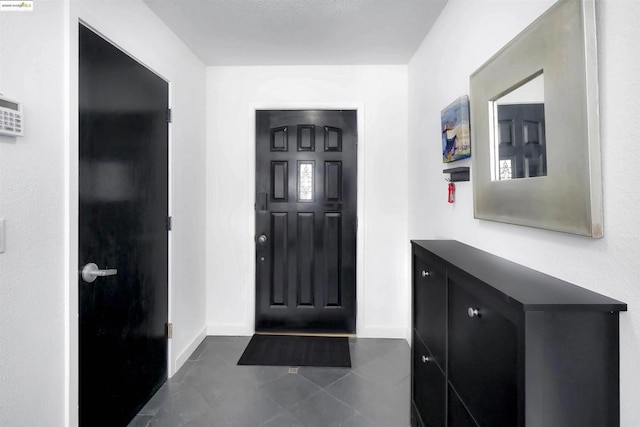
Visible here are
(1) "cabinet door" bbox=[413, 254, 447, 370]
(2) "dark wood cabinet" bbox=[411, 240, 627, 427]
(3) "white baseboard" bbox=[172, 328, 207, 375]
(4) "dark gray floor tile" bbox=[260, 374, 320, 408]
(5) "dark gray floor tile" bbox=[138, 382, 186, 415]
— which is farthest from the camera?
(3) "white baseboard" bbox=[172, 328, 207, 375]

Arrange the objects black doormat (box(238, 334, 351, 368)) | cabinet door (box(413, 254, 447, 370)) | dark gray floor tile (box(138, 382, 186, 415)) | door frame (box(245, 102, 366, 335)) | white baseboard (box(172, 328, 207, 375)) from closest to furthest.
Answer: cabinet door (box(413, 254, 447, 370)) < dark gray floor tile (box(138, 382, 186, 415)) < white baseboard (box(172, 328, 207, 375)) < black doormat (box(238, 334, 351, 368)) < door frame (box(245, 102, 366, 335))

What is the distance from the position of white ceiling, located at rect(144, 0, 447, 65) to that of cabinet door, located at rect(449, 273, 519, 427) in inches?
71.4

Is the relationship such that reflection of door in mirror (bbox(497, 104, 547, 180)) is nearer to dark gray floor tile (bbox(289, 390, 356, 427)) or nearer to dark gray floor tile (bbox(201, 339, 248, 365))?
dark gray floor tile (bbox(289, 390, 356, 427))

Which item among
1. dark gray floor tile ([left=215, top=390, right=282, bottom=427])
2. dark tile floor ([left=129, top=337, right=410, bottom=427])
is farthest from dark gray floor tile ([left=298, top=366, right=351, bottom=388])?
dark gray floor tile ([left=215, top=390, right=282, bottom=427])

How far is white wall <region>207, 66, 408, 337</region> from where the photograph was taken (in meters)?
2.88

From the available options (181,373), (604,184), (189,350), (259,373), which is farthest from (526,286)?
(189,350)

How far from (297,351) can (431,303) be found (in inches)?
62.4

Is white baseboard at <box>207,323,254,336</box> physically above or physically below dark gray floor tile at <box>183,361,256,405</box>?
above

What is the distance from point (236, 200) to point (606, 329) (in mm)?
2662

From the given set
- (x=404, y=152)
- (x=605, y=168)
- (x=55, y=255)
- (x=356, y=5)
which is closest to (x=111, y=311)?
(x=55, y=255)

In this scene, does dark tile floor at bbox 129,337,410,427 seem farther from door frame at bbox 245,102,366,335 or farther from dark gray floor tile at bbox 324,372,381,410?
door frame at bbox 245,102,366,335

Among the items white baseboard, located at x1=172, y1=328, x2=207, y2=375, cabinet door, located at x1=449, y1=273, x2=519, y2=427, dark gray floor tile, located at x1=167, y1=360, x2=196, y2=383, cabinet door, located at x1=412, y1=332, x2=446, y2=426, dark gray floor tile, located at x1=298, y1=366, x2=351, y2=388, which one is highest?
cabinet door, located at x1=449, y1=273, x2=519, y2=427

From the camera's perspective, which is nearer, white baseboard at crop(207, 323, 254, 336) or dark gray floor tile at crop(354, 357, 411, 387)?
dark gray floor tile at crop(354, 357, 411, 387)

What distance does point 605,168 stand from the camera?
0.87m
